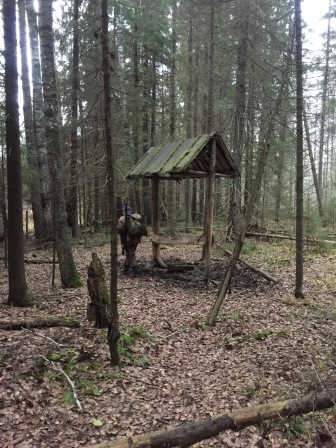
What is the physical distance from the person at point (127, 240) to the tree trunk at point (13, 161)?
339 centimetres

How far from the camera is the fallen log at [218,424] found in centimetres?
307

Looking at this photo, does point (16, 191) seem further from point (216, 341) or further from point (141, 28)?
point (141, 28)

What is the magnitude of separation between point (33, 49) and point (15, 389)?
14.6 m

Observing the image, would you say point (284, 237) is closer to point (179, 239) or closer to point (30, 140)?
point (179, 239)

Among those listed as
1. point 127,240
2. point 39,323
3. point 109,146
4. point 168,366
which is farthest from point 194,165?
point 168,366

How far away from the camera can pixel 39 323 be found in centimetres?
599

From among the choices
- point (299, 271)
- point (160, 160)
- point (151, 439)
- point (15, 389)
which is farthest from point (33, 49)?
point (151, 439)

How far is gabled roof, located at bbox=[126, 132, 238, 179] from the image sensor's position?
30.4 ft

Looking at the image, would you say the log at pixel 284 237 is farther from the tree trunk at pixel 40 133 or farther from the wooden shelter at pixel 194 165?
the tree trunk at pixel 40 133

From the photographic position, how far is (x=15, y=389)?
425cm

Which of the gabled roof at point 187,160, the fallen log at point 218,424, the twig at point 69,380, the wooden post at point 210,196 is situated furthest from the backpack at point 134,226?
the fallen log at point 218,424

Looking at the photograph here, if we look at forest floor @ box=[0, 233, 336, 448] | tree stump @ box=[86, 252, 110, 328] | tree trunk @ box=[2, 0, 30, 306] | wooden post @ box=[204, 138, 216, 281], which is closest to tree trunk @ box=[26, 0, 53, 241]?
forest floor @ box=[0, 233, 336, 448]

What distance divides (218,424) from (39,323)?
371 centimetres

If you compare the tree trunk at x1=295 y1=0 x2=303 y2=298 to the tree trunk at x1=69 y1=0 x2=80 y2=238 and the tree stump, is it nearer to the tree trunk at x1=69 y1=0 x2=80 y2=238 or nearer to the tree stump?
the tree stump
